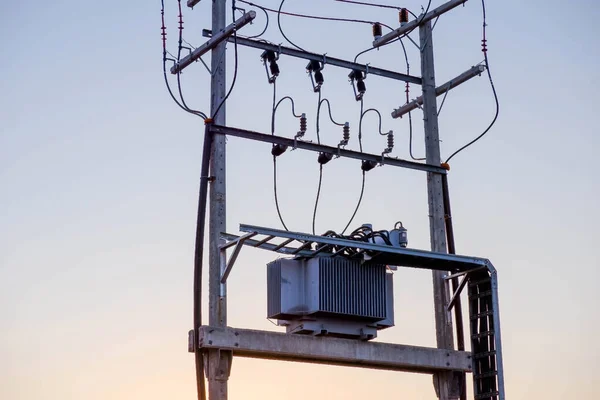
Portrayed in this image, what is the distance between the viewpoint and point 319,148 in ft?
65.4

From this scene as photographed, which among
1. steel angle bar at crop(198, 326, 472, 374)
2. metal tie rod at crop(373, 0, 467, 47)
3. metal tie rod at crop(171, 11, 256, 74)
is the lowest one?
steel angle bar at crop(198, 326, 472, 374)

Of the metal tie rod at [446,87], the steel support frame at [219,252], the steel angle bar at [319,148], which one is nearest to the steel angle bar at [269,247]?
the steel support frame at [219,252]

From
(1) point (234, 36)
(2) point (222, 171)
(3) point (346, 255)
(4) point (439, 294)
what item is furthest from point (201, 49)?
(4) point (439, 294)

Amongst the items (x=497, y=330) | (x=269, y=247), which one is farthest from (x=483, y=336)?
(x=269, y=247)

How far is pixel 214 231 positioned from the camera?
18641 mm

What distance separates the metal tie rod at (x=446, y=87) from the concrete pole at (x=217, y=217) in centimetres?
384

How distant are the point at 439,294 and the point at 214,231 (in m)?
3.92

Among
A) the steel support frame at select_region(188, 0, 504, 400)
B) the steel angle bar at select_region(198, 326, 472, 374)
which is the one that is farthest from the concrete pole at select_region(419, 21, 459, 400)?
the steel angle bar at select_region(198, 326, 472, 374)

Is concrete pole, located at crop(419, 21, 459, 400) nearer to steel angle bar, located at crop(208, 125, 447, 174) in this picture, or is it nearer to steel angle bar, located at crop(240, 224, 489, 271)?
steel angle bar, located at crop(208, 125, 447, 174)

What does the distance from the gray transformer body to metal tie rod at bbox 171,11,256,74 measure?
2.91 meters

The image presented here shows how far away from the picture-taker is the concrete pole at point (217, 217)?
1809 cm

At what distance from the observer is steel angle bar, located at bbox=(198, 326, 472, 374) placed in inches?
718

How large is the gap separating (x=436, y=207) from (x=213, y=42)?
433 cm

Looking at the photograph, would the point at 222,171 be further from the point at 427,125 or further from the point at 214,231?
the point at 427,125
